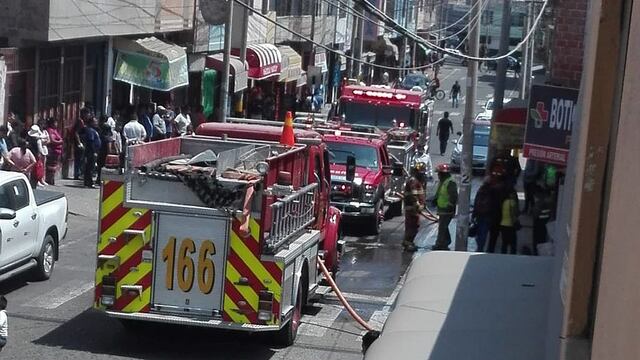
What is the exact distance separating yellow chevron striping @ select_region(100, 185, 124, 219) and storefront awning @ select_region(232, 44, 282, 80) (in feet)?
96.6

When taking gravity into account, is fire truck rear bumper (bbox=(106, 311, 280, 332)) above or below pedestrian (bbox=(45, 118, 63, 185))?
below

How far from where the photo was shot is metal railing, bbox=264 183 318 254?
42.2 ft

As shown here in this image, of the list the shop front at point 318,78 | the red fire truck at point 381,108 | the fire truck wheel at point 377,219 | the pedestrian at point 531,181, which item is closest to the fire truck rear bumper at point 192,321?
the fire truck wheel at point 377,219

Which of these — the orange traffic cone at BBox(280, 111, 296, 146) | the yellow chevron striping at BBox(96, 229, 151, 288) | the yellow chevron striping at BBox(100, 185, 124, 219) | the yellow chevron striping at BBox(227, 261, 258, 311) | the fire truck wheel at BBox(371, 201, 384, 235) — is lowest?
the fire truck wheel at BBox(371, 201, 384, 235)

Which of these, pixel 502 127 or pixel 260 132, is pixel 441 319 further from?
pixel 502 127

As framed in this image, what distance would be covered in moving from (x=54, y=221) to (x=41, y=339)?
4165mm


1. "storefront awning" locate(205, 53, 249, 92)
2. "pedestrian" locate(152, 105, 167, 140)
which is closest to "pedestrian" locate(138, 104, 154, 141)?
"pedestrian" locate(152, 105, 167, 140)

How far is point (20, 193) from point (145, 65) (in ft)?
54.1

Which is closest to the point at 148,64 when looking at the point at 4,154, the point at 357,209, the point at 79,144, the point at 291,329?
the point at 79,144

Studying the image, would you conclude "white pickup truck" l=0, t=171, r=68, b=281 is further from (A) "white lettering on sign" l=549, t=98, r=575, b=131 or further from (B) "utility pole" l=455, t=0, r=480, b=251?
(B) "utility pole" l=455, t=0, r=480, b=251

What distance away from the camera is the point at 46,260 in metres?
17.0

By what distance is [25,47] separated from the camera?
2753cm

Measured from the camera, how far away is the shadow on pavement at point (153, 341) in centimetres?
1330

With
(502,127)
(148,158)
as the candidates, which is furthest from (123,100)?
(148,158)
